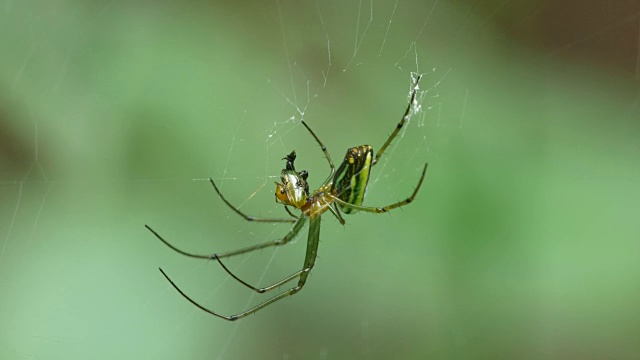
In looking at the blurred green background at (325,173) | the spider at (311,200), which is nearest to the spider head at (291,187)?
the spider at (311,200)

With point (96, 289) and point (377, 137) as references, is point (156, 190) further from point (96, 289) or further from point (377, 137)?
point (377, 137)

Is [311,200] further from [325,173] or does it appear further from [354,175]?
[325,173]

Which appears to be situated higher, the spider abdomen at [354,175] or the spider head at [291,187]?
the spider abdomen at [354,175]

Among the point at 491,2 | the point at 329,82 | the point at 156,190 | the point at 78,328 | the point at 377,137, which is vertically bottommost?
the point at 78,328

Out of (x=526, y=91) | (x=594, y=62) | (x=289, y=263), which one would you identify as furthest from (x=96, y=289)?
(x=594, y=62)

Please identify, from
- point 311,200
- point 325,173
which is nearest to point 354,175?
point 311,200

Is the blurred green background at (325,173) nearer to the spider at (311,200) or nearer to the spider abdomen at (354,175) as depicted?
the spider at (311,200)

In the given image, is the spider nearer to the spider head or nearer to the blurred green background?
the spider head
